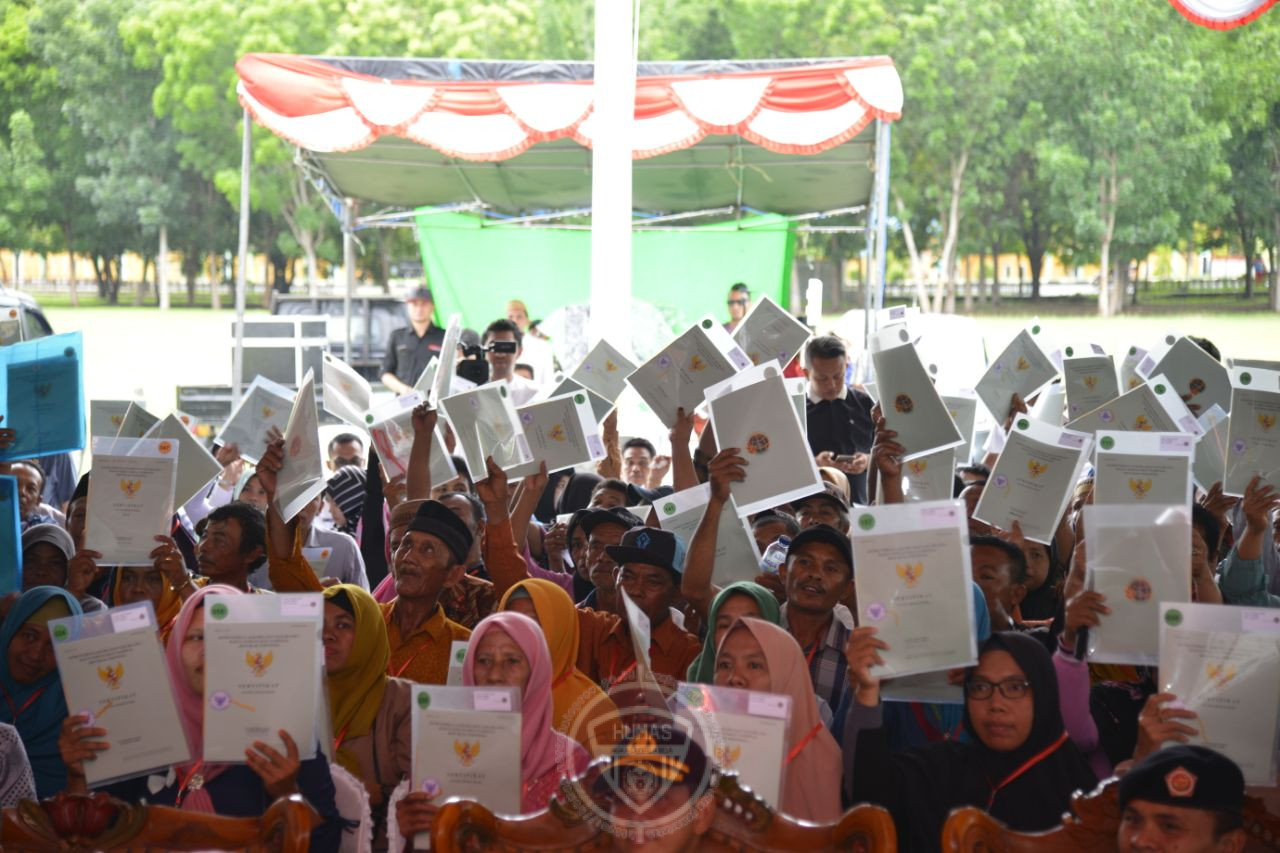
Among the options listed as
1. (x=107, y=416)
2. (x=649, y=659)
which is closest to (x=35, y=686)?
(x=649, y=659)

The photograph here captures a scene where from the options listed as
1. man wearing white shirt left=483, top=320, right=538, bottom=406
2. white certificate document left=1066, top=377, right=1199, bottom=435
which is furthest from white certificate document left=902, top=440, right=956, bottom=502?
man wearing white shirt left=483, top=320, right=538, bottom=406

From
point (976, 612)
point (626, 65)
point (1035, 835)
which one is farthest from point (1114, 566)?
point (626, 65)

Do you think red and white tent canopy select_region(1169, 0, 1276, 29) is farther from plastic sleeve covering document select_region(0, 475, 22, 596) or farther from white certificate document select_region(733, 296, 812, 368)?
plastic sleeve covering document select_region(0, 475, 22, 596)

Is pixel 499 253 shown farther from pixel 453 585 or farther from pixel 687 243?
pixel 453 585

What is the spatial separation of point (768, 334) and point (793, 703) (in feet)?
9.56

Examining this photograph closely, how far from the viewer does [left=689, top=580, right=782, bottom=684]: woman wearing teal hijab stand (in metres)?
3.12

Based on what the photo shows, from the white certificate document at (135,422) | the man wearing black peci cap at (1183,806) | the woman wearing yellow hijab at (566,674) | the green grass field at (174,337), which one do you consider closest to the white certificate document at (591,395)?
the white certificate document at (135,422)

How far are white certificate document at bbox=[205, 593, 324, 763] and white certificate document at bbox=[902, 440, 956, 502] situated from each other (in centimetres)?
247

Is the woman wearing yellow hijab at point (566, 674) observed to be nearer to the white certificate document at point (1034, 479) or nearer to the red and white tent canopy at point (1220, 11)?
the white certificate document at point (1034, 479)

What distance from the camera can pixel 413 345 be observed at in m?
8.74

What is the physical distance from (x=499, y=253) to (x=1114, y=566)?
10692 millimetres

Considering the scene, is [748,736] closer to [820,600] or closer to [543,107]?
[820,600]

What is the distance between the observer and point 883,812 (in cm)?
227

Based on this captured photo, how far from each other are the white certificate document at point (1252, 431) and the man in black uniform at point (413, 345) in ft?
17.7
